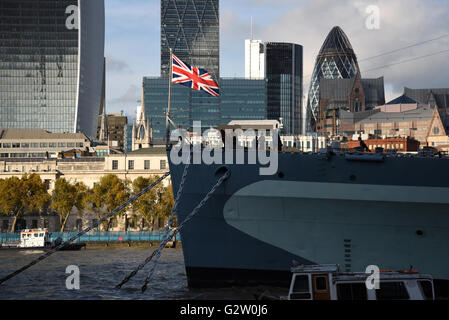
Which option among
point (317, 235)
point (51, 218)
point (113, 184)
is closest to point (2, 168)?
point (51, 218)

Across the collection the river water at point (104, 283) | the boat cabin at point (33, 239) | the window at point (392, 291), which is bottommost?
the river water at point (104, 283)

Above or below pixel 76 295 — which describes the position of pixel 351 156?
above

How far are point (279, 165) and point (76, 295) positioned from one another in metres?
14.2

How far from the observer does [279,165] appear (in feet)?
123

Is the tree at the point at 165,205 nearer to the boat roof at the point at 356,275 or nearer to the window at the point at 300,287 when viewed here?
the window at the point at 300,287

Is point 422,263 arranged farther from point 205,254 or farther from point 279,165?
point 205,254

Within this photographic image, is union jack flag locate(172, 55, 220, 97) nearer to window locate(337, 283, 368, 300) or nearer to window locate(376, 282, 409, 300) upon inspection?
window locate(337, 283, 368, 300)

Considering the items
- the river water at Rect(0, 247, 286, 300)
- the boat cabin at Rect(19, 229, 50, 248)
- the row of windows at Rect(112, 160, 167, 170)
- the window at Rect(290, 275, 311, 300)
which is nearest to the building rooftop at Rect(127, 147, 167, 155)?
the row of windows at Rect(112, 160, 167, 170)

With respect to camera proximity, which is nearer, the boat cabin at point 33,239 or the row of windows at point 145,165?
the boat cabin at point 33,239

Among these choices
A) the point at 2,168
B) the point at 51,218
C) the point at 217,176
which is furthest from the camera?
the point at 2,168

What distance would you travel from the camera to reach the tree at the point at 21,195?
114 metres

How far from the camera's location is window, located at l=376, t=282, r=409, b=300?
25.8 metres

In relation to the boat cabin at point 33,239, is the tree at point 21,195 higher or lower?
higher

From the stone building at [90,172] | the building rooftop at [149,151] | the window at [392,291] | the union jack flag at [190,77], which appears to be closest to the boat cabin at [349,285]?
the window at [392,291]
